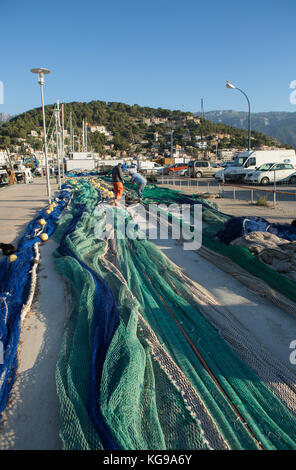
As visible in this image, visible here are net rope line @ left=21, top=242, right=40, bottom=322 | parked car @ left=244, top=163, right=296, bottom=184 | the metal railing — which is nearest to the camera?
net rope line @ left=21, top=242, right=40, bottom=322

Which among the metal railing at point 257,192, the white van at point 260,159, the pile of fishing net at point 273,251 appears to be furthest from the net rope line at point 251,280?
the white van at point 260,159

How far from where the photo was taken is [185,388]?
2.41m

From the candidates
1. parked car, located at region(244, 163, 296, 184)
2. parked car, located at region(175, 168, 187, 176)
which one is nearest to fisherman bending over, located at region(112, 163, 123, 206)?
parked car, located at region(244, 163, 296, 184)

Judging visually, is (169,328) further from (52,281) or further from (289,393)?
(52,281)

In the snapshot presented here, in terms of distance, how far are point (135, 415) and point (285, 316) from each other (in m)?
2.48

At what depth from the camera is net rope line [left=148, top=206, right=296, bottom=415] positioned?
256cm

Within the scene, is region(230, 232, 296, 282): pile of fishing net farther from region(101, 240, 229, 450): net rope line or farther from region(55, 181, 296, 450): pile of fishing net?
region(101, 240, 229, 450): net rope line

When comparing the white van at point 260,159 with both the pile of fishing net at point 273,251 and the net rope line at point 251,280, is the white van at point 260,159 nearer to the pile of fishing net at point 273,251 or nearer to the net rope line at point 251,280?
the pile of fishing net at point 273,251

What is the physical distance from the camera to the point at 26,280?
15.0ft

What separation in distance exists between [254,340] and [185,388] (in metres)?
1.15

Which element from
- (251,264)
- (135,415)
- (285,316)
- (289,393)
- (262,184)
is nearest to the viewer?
(135,415)

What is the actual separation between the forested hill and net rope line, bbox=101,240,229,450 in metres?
87.1
